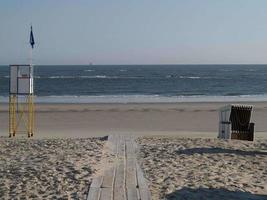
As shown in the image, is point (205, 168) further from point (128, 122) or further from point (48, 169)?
point (128, 122)

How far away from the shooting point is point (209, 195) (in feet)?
23.4

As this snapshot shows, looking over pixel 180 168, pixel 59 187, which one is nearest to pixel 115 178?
pixel 59 187

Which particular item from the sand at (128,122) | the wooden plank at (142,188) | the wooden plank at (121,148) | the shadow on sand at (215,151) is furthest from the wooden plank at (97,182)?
the sand at (128,122)

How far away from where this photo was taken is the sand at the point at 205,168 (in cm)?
732

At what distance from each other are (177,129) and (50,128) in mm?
4576

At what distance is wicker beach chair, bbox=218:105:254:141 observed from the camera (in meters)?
13.2

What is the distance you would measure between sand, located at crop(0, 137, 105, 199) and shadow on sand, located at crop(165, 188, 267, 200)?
1298 millimetres

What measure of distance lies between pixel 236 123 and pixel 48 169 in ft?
21.3

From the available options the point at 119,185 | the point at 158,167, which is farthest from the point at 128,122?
the point at 119,185

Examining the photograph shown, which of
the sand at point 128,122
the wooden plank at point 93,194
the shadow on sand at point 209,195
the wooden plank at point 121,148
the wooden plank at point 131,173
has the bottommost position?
the sand at point 128,122

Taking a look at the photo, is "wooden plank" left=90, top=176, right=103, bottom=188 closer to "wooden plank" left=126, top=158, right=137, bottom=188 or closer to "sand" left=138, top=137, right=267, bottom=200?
"wooden plank" left=126, top=158, right=137, bottom=188

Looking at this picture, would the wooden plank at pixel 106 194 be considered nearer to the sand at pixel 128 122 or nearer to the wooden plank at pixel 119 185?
the wooden plank at pixel 119 185

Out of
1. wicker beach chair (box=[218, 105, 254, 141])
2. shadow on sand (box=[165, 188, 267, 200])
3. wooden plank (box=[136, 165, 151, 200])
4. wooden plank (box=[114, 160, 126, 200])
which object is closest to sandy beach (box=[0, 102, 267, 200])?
shadow on sand (box=[165, 188, 267, 200])

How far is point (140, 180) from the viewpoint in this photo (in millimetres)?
7793
